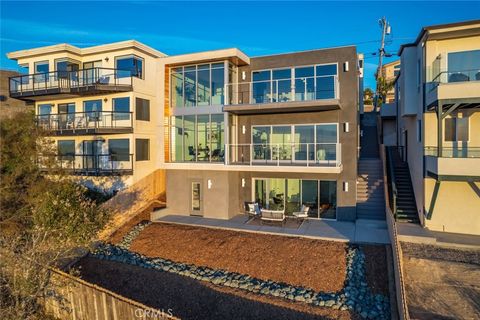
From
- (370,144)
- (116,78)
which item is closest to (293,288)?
(116,78)

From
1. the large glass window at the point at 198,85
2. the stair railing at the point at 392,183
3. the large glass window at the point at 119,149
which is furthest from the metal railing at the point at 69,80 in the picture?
the stair railing at the point at 392,183

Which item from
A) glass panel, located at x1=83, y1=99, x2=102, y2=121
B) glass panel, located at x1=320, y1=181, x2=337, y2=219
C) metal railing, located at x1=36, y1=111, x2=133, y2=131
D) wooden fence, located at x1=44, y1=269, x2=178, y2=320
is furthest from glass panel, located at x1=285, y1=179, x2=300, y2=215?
glass panel, located at x1=83, y1=99, x2=102, y2=121

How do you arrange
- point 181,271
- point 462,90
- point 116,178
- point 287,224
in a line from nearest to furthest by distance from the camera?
1. point 181,271
2. point 462,90
3. point 287,224
4. point 116,178

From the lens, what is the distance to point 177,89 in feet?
58.9

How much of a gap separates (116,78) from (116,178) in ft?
21.4

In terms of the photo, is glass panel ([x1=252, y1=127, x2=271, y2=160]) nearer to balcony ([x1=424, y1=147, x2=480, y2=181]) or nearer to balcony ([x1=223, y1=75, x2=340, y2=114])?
balcony ([x1=223, y1=75, x2=340, y2=114])

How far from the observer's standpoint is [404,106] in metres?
16.3

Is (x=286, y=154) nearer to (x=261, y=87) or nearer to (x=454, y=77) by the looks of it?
(x=261, y=87)

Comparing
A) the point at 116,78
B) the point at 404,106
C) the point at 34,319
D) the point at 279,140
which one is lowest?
the point at 34,319

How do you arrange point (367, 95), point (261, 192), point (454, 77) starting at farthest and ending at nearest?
point (367, 95) < point (261, 192) < point (454, 77)

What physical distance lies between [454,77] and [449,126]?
7.54ft

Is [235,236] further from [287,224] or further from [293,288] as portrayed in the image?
[293,288]

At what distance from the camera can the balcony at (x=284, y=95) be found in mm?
15289

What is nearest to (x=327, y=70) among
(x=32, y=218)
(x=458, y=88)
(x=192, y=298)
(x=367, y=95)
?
(x=458, y=88)
